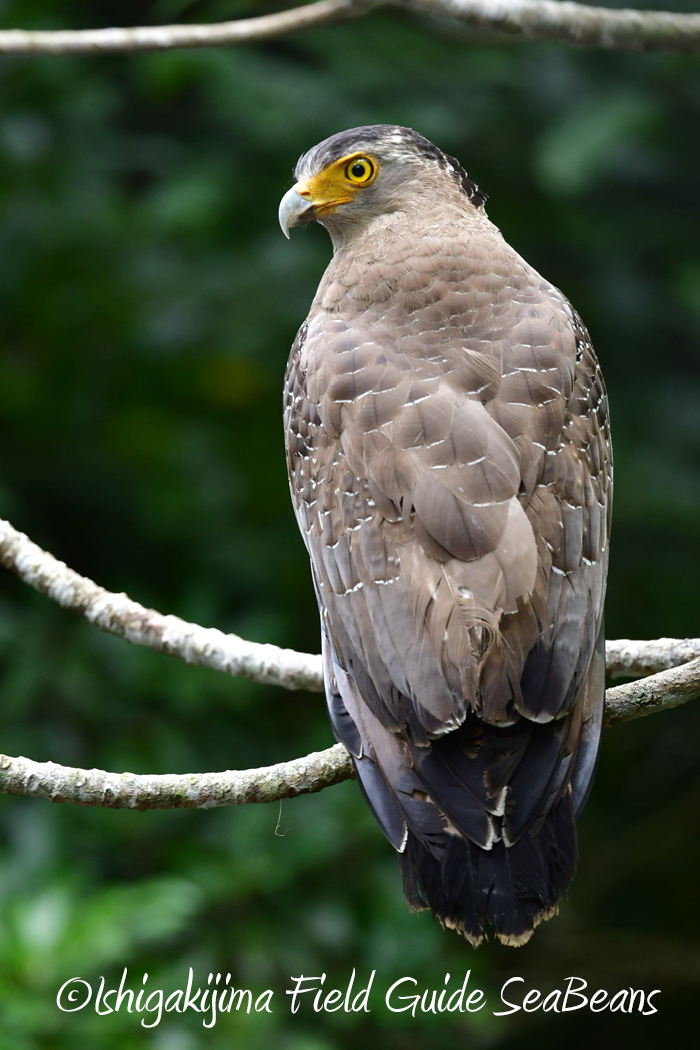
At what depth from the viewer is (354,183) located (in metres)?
3.48

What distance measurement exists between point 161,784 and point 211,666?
2.52 feet

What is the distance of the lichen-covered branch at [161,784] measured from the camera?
8.04 feet

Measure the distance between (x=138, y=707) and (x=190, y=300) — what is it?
5.49 ft

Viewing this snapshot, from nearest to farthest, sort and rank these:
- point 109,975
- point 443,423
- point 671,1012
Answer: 1. point 443,423
2. point 109,975
3. point 671,1012

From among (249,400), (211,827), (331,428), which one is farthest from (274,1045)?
(249,400)

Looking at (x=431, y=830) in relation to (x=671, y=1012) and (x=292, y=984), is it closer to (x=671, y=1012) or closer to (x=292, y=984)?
(x=292, y=984)

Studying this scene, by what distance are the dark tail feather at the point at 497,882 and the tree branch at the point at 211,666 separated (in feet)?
1.17

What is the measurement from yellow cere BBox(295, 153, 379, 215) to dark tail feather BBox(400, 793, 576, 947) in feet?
6.29

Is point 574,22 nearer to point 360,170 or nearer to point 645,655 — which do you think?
point 360,170

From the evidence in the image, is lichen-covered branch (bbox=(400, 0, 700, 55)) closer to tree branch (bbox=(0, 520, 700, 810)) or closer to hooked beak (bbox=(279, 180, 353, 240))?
hooked beak (bbox=(279, 180, 353, 240))

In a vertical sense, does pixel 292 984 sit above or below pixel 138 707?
below

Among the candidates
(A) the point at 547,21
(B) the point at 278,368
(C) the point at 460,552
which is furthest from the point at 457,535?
(B) the point at 278,368

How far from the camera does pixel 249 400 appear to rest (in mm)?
5223

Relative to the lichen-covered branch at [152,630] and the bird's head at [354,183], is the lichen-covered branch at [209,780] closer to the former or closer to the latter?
the lichen-covered branch at [152,630]
